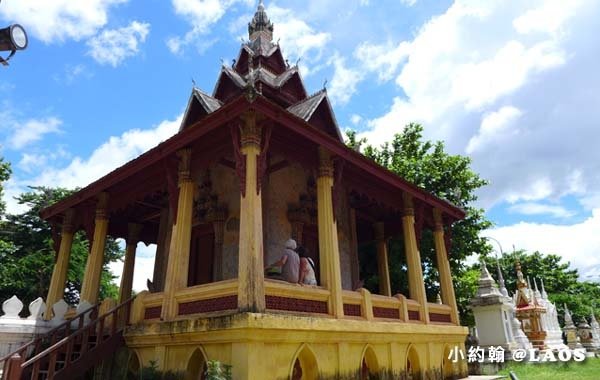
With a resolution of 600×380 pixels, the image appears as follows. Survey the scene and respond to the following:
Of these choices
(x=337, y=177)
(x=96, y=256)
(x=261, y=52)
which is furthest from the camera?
(x=261, y=52)

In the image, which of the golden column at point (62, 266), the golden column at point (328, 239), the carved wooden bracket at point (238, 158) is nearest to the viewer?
the carved wooden bracket at point (238, 158)

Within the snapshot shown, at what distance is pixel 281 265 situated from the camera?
27.2 ft

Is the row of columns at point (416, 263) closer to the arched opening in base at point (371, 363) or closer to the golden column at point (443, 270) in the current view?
the golden column at point (443, 270)

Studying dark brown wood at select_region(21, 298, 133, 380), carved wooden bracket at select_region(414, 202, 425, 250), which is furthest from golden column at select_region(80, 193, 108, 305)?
carved wooden bracket at select_region(414, 202, 425, 250)

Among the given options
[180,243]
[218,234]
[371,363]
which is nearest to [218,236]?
[218,234]

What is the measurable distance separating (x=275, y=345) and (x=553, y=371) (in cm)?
1248

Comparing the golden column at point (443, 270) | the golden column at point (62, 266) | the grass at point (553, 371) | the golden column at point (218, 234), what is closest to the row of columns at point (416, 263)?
the golden column at point (443, 270)

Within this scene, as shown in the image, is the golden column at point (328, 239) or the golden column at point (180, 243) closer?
the golden column at point (180, 243)

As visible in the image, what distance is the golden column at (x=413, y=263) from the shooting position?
11.3 m

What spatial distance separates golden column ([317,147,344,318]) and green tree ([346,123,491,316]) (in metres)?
8.53

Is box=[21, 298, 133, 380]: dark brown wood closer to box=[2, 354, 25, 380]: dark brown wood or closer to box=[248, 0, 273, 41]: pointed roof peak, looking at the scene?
box=[2, 354, 25, 380]: dark brown wood

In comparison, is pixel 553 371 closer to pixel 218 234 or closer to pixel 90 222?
pixel 218 234

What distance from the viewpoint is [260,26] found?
18.9 metres

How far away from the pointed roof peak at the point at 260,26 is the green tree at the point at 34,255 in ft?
45.8
